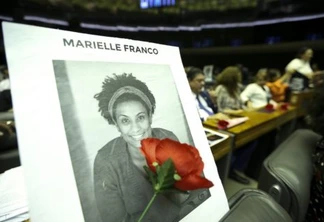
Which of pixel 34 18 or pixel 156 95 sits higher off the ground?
pixel 34 18

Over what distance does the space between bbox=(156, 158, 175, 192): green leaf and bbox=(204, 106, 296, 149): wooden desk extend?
1.24 metres

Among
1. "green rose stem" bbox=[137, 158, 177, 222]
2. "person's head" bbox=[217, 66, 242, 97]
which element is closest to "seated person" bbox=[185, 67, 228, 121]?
"person's head" bbox=[217, 66, 242, 97]

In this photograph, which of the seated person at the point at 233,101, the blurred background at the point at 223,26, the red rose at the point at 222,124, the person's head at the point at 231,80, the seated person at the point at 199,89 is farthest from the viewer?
the blurred background at the point at 223,26

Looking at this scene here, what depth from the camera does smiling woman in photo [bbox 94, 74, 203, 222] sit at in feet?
0.93

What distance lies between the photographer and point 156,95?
0.39 metres

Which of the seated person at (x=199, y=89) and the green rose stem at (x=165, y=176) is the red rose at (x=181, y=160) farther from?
the seated person at (x=199, y=89)

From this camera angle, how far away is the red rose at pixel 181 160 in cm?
25

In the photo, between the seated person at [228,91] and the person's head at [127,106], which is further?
the seated person at [228,91]

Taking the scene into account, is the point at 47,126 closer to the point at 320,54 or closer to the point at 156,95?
the point at 156,95

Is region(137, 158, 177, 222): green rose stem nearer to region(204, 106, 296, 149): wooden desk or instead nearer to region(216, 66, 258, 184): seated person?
region(204, 106, 296, 149): wooden desk

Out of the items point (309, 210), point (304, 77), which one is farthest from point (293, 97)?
point (309, 210)

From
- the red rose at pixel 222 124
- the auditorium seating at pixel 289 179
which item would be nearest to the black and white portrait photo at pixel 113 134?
the auditorium seating at pixel 289 179

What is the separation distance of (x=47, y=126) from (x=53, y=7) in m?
2.33

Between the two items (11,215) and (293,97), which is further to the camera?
(293,97)
